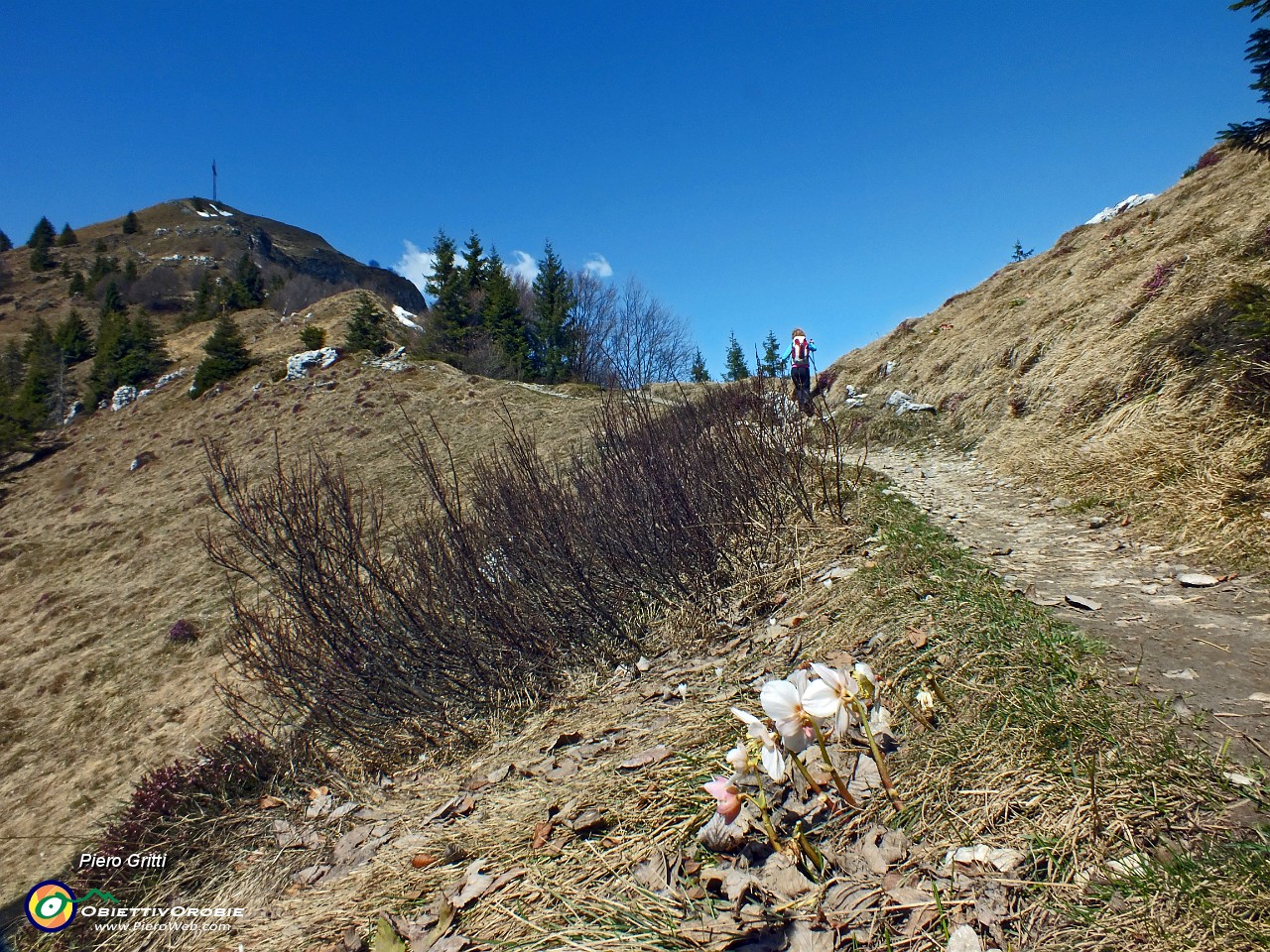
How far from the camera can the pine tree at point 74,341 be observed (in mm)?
39344

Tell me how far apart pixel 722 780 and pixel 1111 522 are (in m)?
4.09

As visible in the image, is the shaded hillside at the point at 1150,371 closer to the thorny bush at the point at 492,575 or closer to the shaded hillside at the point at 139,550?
the thorny bush at the point at 492,575

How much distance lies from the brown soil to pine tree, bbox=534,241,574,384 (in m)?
26.1

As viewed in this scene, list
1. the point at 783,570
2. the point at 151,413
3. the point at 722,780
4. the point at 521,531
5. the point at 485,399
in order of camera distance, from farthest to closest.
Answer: the point at 151,413 < the point at 485,399 < the point at 521,531 < the point at 783,570 < the point at 722,780

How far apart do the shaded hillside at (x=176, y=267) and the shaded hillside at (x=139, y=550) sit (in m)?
19.4

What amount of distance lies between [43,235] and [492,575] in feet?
289

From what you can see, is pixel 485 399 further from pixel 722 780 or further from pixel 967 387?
pixel 722 780

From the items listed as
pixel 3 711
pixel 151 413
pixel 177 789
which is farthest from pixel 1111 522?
pixel 151 413

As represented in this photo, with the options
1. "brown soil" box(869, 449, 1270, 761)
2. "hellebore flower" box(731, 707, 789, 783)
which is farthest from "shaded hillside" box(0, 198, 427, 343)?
"hellebore flower" box(731, 707, 789, 783)

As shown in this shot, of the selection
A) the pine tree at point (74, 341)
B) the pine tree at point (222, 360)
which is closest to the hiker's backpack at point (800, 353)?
the pine tree at point (222, 360)

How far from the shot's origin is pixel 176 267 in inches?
2265

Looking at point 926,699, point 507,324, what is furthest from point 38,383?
point 926,699

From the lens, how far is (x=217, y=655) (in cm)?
1165

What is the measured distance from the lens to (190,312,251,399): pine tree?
2716 centimetres
